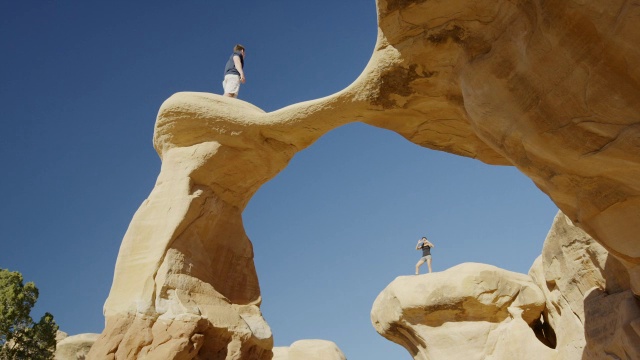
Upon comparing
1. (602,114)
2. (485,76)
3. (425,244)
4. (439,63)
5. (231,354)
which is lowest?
(231,354)

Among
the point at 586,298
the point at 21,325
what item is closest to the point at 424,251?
the point at 586,298

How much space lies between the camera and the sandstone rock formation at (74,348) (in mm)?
20016

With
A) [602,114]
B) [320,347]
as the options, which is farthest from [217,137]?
[320,347]

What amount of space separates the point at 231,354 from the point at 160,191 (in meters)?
2.70

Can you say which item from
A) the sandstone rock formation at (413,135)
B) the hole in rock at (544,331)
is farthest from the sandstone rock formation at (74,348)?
the hole in rock at (544,331)

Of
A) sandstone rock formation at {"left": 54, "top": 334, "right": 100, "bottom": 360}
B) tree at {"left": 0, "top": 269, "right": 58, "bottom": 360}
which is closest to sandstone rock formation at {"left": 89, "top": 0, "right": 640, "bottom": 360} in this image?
tree at {"left": 0, "top": 269, "right": 58, "bottom": 360}

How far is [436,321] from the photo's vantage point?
15227 mm

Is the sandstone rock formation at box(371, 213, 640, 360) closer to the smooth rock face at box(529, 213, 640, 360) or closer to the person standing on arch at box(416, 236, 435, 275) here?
the smooth rock face at box(529, 213, 640, 360)

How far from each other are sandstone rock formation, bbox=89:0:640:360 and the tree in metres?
11.3

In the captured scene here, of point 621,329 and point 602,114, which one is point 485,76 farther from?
point 621,329

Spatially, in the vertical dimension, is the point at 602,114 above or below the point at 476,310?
below

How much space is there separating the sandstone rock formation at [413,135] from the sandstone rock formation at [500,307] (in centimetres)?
348

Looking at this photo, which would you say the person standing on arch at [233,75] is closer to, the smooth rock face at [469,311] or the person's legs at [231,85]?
the person's legs at [231,85]

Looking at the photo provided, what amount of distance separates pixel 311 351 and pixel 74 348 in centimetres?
912
